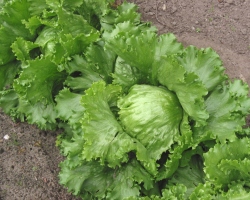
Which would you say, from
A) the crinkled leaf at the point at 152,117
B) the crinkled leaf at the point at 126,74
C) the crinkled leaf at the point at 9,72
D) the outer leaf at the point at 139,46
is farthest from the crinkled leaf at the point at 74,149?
the crinkled leaf at the point at 9,72

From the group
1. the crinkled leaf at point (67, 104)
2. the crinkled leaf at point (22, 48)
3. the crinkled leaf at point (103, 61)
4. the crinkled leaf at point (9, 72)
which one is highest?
the crinkled leaf at point (103, 61)

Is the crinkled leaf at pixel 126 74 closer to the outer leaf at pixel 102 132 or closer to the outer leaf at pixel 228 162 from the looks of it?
the outer leaf at pixel 102 132

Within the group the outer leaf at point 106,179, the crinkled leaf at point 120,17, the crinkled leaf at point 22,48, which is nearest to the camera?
the outer leaf at point 106,179

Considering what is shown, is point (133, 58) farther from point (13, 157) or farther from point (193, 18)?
point (13, 157)

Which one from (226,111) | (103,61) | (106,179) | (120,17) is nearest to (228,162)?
(226,111)

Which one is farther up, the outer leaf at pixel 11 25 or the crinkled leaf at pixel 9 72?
the outer leaf at pixel 11 25

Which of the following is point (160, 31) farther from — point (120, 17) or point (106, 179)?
point (106, 179)

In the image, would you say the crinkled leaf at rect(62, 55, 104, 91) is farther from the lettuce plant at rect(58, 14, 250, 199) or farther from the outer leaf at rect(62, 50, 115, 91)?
the lettuce plant at rect(58, 14, 250, 199)

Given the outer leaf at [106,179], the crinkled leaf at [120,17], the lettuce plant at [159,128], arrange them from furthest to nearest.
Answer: the crinkled leaf at [120,17]
the outer leaf at [106,179]
the lettuce plant at [159,128]

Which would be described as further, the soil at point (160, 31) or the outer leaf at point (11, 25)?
the soil at point (160, 31)
